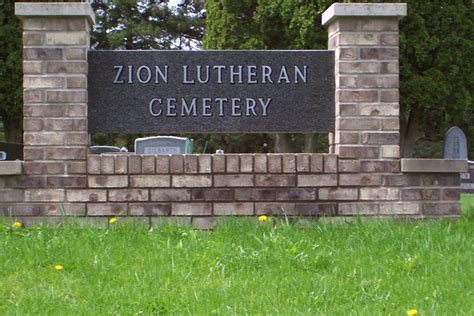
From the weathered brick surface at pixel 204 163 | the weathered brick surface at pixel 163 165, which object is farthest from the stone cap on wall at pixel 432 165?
the weathered brick surface at pixel 163 165

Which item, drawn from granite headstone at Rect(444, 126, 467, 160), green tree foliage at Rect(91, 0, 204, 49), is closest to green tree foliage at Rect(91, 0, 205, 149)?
green tree foliage at Rect(91, 0, 204, 49)

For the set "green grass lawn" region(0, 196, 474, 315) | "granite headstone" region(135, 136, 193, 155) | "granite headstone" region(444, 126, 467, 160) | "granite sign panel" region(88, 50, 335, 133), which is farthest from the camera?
"granite headstone" region(135, 136, 193, 155)

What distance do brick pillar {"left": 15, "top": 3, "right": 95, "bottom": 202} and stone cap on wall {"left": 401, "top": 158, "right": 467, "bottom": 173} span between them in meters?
2.78

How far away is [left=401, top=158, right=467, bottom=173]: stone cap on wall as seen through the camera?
6.13 meters

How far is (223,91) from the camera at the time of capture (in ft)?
21.3

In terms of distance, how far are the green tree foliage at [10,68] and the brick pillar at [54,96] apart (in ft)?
55.5

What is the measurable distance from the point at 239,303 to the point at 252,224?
1.91 m

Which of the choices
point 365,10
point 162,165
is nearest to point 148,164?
point 162,165

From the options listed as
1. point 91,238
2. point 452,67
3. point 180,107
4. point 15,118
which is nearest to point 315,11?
point 452,67

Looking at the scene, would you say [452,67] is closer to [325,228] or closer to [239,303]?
[325,228]

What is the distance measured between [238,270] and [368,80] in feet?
8.11

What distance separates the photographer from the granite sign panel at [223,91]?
643 centimetres

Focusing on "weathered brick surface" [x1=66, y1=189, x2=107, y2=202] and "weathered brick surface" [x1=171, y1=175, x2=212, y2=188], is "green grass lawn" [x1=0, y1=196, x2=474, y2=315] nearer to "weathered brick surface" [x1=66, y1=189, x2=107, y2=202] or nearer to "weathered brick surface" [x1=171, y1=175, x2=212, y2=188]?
"weathered brick surface" [x1=66, y1=189, x2=107, y2=202]

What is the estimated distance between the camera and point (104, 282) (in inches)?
170
